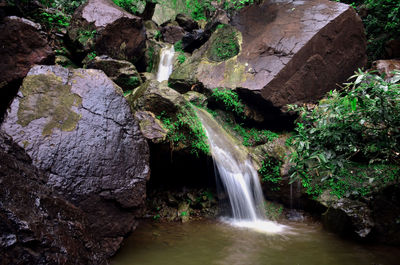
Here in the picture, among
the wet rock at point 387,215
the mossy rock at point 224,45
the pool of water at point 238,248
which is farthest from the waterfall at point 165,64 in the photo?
the wet rock at point 387,215

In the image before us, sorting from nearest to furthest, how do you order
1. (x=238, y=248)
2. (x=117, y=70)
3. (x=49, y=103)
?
(x=49, y=103), (x=238, y=248), (x=117, y=70)

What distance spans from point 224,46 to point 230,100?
252cm

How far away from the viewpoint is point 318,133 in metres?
3.10

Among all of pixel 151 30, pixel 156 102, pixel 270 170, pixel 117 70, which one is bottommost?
pixel 270 170

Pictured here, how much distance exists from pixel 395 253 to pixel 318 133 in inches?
109

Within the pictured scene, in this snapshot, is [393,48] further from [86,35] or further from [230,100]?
[86,35]

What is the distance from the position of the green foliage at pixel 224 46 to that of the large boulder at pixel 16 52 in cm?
539

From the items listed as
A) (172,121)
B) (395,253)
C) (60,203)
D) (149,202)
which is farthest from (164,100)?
(395,253)

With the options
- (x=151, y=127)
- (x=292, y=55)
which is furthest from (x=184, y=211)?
(x=292, y=55)

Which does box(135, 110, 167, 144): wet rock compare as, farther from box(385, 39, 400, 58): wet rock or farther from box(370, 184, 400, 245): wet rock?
box(385, 39, 400, 58): wet rock

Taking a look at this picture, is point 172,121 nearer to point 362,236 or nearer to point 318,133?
point 318,133

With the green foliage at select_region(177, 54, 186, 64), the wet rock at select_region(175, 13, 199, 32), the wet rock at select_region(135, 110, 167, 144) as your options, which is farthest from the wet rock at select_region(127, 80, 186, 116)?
the wet rock at select_region(175, 13, 199, 32)

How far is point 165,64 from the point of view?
11172mm

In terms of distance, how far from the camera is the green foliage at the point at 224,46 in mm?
8539
